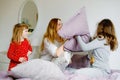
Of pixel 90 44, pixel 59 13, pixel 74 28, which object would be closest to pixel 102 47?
pixel 90 44

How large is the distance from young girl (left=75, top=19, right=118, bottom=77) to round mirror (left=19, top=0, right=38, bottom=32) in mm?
1118

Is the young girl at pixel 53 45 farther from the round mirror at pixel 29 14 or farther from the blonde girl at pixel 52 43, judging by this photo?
the round mirror at pixel 29 14

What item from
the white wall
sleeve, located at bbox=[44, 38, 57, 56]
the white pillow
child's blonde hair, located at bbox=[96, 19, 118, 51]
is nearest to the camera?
the white pillow

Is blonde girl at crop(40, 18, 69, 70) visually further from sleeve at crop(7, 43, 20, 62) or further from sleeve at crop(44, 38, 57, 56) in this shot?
sleeve at crop(7, 43, 20, 62)

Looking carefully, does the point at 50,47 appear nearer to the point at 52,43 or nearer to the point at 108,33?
the point at 52,43

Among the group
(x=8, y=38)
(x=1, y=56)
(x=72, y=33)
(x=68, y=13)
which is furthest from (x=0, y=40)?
(x=72, y=33)

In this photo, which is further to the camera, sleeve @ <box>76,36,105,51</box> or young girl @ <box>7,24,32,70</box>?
young girl @ <box>7,24,32,70</box>

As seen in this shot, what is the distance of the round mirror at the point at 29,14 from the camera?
3041 millimetres

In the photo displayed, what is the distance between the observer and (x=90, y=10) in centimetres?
257

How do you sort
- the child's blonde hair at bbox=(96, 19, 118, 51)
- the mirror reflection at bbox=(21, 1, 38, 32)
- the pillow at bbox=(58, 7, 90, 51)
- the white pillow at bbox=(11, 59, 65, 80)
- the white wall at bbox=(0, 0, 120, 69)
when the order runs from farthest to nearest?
the mirror reflection at bbox=(21, 1, 38, 32) → the white wall at bbox=(0, 0, 120, 69) → the child's blonde hair at bbox=(96, 19, 118, 51) → the pillow at bbox=(58, 7, 90, 51) → the white pillow at bbox=(11, 59, 65, 80)

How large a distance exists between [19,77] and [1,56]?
144 centimetres

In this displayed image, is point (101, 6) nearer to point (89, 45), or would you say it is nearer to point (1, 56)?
point (89, 45)

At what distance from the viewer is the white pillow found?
151 cm

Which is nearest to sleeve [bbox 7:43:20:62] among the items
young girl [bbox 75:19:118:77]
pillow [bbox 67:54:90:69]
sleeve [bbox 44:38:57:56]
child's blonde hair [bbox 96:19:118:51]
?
sleeve [bbox 44:38:57:56]
